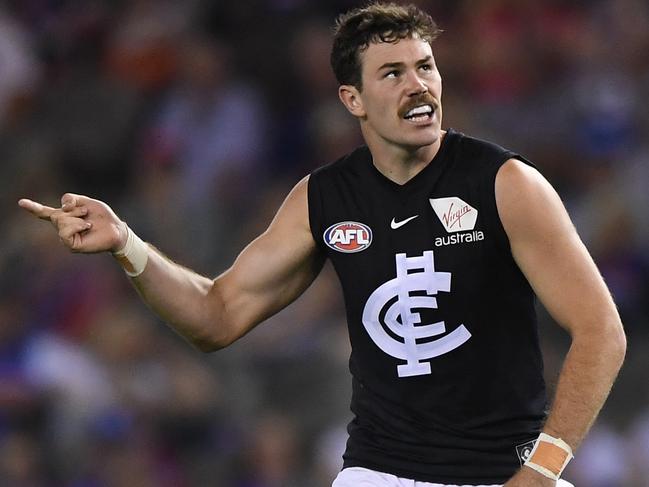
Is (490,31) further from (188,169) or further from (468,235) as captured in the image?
(468,235)

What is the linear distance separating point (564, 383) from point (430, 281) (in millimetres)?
629

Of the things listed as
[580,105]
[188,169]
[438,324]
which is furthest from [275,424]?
[438,324]

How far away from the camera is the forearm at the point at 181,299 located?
5.09 meters

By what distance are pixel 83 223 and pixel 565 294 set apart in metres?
1.62

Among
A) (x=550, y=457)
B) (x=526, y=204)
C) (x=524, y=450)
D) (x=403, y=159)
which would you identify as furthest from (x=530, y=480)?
(x=403, y=159)

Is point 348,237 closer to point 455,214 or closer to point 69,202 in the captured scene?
point 455,214

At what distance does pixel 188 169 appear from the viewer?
383 inches

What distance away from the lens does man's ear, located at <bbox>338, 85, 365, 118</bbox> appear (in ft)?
16.8

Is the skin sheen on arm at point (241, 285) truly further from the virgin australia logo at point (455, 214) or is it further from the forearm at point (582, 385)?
the forearm at point (582, 385)

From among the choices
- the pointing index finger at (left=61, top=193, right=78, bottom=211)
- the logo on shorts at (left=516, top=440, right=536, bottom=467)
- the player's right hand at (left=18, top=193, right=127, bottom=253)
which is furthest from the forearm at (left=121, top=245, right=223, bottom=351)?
the logo on shorts at (left=516, top=440, right=536, bottom=467)

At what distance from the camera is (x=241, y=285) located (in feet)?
17.2

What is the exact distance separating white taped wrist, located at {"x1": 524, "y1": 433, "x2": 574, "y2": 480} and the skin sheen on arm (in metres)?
1.23

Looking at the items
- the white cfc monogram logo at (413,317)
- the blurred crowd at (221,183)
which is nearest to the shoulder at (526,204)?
the white cfc monogram logo at (413,317)

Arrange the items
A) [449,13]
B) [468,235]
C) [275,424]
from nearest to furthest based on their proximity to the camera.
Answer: [468,235] < [275,424] < [449,13]
